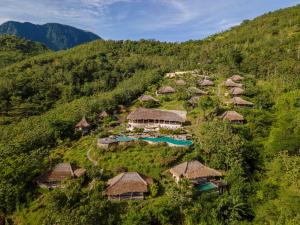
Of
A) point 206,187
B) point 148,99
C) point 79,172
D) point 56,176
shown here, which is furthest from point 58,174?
point 148,99

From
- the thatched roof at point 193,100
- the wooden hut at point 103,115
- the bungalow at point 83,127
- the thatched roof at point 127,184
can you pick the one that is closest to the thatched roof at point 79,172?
the thatched roof at point 127,184

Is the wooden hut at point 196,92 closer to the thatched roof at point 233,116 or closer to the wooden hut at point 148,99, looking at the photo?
the wooden hut at point 148,99

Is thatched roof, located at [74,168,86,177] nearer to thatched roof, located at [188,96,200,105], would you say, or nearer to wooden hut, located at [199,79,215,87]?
thatched roof, located at [188,96,200,105]

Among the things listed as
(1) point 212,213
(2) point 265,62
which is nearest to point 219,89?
(2) point 265,62

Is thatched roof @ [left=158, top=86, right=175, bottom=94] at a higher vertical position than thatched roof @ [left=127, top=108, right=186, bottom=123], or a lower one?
higher

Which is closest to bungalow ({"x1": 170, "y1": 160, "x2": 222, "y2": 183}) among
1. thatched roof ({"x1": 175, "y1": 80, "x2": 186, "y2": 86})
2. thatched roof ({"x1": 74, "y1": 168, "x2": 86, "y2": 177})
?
thatched roof ({"x1": 74, "y1": 168, "x2": 86, "y2": 177})

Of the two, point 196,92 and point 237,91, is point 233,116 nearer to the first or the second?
point 237,91

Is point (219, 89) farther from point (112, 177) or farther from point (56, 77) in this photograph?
point (56, 77)
